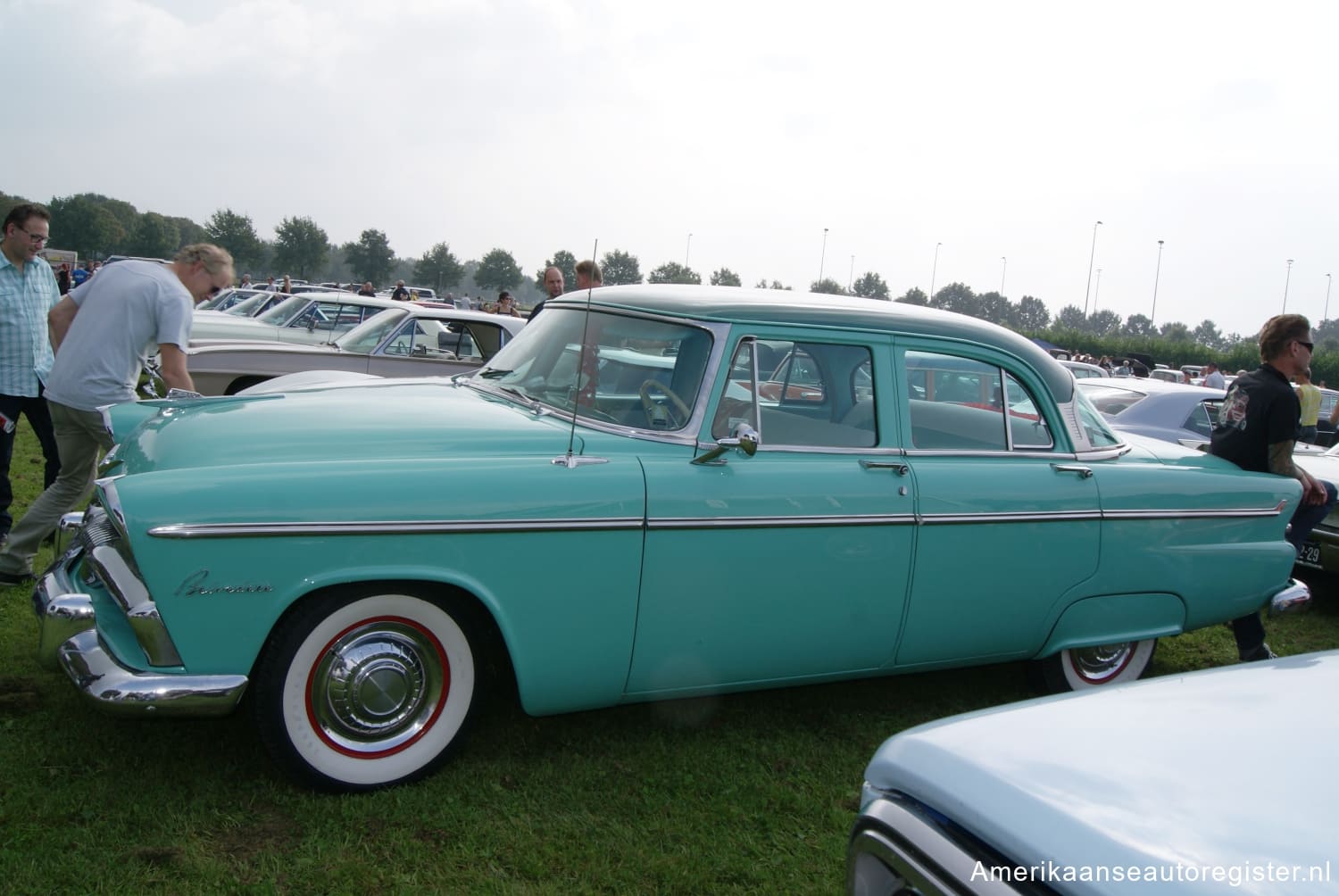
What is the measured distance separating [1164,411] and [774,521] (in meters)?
6.39

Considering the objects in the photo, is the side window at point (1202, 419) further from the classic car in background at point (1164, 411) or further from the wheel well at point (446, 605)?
the wheel well at point (446, 605)

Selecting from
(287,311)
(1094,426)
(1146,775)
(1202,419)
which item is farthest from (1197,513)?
(287,311)

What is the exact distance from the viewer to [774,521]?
11.5 ft

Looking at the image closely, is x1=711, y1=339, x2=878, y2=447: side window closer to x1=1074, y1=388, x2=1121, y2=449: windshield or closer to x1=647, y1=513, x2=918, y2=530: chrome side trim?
x1=647, y1=513, x2=918, y2=530: chrome side trim

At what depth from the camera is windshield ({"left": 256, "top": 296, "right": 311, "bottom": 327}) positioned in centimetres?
1298

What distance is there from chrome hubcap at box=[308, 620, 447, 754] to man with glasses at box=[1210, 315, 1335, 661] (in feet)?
12.4

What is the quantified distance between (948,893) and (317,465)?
2234 millimetres

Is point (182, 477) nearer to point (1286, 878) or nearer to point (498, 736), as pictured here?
point (498, 736)

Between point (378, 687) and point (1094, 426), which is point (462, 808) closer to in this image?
point (378, 687)

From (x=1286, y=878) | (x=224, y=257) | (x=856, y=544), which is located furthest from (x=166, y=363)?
(x=1286, y=878)

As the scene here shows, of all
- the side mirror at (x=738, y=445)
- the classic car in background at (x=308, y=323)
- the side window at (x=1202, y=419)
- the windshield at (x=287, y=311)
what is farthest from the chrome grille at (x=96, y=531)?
the windshield at (x=287, y=311)

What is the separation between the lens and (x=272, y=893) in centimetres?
265

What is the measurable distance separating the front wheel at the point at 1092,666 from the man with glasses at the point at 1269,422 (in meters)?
0.61

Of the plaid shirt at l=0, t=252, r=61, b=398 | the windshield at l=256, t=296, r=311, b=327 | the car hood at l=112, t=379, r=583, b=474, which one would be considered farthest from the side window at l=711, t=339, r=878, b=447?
the windshield at l=256, t=296, r=311, b=327
